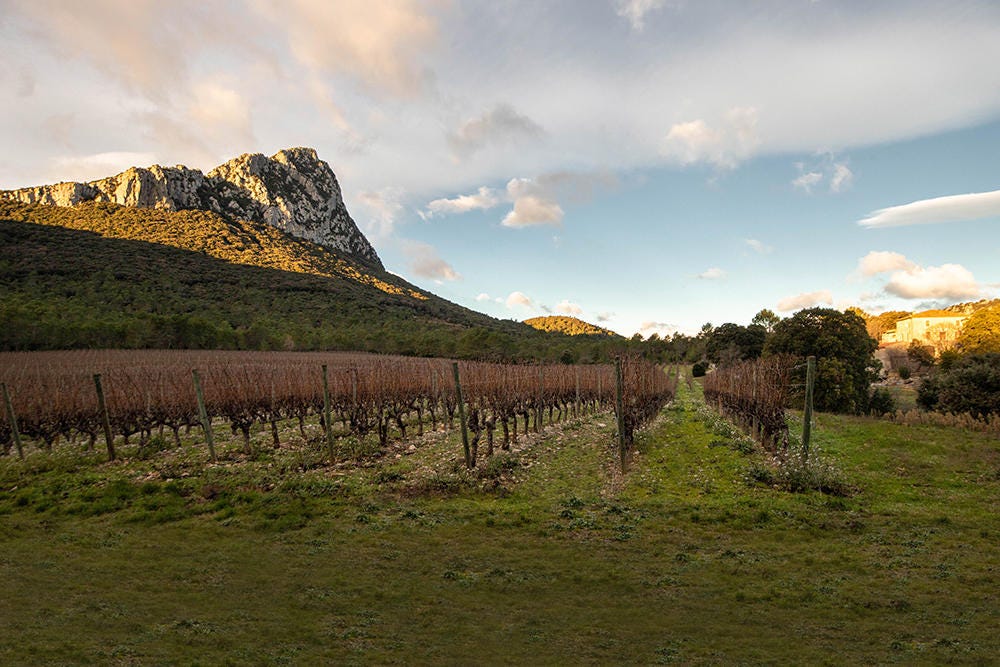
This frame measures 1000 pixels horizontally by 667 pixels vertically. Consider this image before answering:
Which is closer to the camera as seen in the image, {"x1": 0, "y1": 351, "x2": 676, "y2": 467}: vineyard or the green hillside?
{"x1": 0, "y1": 351, "x2": 676, "y2": 467}: vineyard

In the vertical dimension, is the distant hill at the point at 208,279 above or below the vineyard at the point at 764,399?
above

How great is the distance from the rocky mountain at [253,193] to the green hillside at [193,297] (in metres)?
7.48

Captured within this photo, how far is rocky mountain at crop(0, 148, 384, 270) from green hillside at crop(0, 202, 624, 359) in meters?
7.48

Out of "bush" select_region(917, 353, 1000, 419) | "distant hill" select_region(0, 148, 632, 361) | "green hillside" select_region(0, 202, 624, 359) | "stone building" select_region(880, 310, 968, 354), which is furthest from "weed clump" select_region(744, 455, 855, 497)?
"stone building" select_region(880, 310, 968, 354)

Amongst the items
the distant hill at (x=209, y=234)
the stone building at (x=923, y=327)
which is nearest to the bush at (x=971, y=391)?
the stone building at (x=923, y=327)

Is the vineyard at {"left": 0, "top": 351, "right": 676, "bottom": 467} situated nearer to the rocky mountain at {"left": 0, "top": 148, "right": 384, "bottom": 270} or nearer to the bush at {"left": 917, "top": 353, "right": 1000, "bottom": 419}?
the bush at {"left": 917, "top": 353, "right": 1000, "bottom": 419}

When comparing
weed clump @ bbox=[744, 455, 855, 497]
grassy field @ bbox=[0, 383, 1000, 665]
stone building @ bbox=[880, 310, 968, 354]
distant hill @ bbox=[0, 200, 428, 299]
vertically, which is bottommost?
grassy field @ bbox=[0, 383, 1000, 665]

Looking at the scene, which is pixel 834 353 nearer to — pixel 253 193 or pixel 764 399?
pixel 764 399

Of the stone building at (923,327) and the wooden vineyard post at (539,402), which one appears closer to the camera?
the wooden vineyard post at (539,402)

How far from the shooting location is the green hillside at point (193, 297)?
41.4 m

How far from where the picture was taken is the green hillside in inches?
1629

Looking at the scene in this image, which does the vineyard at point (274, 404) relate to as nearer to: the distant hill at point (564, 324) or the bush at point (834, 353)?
the bush at point (834, 353)

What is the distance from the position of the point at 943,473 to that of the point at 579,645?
10.4 m

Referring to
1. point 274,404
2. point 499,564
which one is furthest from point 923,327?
point 499,564
